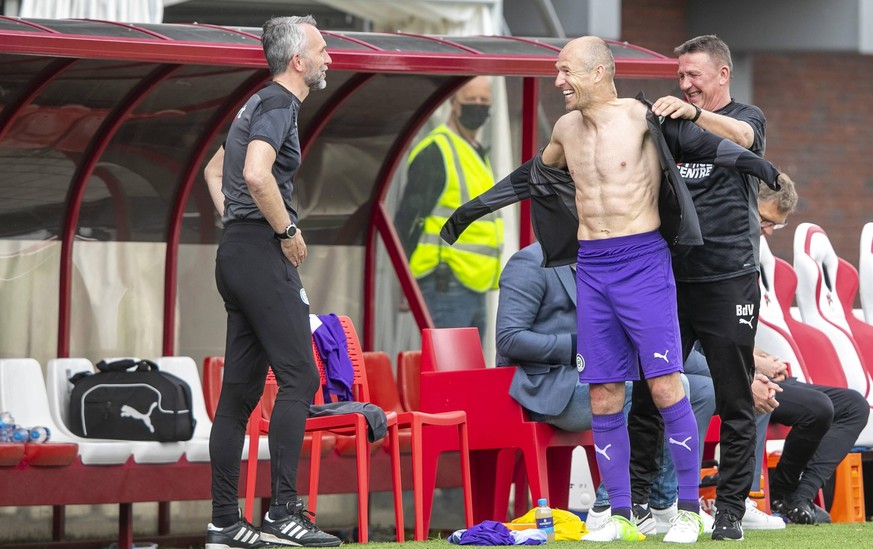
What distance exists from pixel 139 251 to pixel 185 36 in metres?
2.06

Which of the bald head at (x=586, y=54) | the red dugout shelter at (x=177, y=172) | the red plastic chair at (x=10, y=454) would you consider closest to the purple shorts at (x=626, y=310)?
the bald head at (x=586, y=54)

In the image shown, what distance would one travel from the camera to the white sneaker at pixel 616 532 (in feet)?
21.2

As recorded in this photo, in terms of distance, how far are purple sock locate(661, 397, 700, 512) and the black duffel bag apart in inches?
102

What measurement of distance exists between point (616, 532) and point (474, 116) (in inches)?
181

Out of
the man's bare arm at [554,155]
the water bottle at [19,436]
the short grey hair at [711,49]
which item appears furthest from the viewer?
the water bottle at [19,436]

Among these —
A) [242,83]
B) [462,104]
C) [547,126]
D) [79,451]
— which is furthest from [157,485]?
[547,126]

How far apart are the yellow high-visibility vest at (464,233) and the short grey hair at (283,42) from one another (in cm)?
401

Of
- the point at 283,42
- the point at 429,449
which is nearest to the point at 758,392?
the point at 429,449

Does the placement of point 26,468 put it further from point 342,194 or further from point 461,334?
point 342,194

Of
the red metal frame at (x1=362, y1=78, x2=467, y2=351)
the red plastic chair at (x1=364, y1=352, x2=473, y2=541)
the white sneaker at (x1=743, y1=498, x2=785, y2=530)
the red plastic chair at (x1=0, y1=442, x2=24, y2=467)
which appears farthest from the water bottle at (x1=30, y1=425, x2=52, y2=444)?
the white sneaker at (x1=743, y1=498, x2=785, y2=530)

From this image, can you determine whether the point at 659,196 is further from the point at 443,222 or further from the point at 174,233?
the point at 443,222

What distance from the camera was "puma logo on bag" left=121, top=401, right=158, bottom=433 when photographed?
26.4 ft

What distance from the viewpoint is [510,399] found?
756 cm

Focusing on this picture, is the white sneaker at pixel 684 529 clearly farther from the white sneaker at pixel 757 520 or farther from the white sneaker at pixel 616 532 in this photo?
the white sneaker at pixel 757 520
